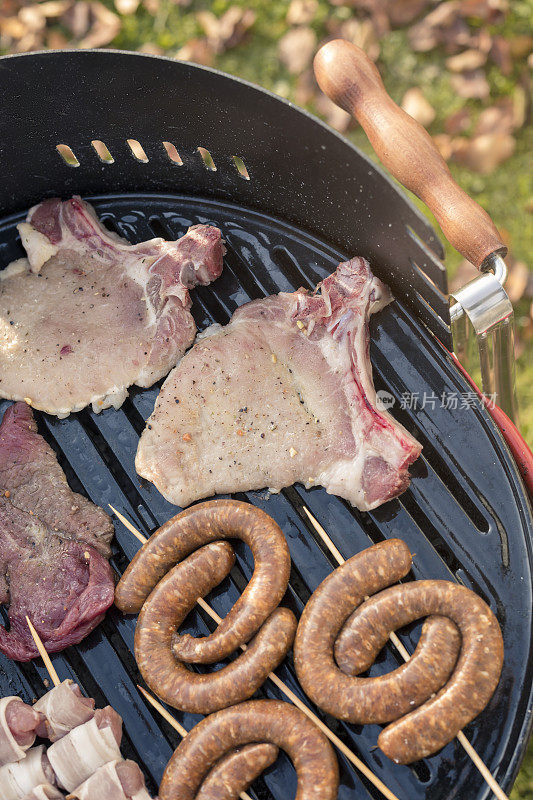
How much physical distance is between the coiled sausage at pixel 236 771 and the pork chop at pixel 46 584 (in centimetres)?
79

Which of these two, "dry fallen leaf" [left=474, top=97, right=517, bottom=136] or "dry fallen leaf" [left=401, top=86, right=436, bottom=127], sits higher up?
"dry fallen leaf" [left=401, top=86, right=436, bottom=127]

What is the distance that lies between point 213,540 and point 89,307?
1252 millimetres

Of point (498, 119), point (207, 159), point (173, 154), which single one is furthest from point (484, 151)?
point (173, 154)

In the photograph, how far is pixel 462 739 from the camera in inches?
112

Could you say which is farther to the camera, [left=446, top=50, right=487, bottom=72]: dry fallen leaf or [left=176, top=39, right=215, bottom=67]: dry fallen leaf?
[left=176, top=39, right=215, bottom=67]: dry fallen leaf

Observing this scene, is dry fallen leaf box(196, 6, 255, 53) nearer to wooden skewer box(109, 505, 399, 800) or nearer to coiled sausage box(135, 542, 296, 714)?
coiled sausage box(135, 542, 296, 714)

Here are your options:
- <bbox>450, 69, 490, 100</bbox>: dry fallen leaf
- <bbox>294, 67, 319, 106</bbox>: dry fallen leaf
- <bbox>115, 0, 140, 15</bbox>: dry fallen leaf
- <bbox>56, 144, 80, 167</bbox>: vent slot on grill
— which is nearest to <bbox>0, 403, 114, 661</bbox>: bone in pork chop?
<bbox>56, 144, 80, 167</bbox>: vent slot on grill

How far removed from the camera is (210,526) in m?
3.12

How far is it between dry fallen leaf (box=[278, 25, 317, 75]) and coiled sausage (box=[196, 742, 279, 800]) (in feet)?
13.0

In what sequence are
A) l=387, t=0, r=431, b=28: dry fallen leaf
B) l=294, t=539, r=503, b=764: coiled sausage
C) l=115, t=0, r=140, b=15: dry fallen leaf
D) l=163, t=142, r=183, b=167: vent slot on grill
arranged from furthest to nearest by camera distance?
1. l=115, t=0, r=140, b=15: dry fallen leaf
2. l=387, t=0, r=431, b=28: dry fallen leaf
3. l=163, t=142, r=183, b=167: vent slot on grill
4. l=294, t=539, r=503, b=764: coiled sausage

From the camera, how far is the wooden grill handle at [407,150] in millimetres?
2873

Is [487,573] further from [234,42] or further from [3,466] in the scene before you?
[234,42]

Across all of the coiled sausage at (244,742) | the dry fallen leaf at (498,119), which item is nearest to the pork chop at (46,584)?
the coiled sausage at (244,742)

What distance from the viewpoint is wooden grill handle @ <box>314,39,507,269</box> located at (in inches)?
113
